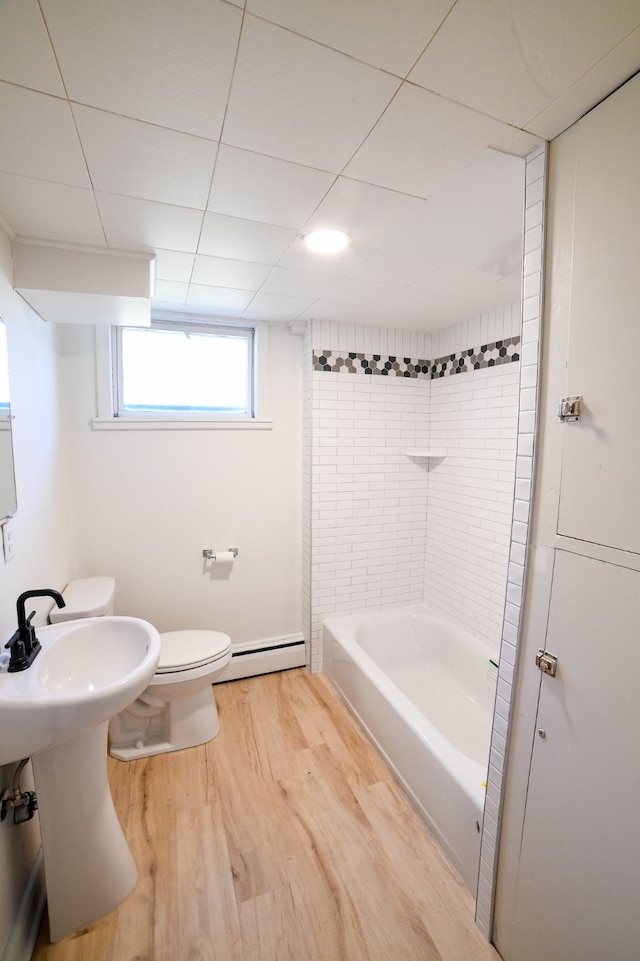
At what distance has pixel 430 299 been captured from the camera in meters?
2.05

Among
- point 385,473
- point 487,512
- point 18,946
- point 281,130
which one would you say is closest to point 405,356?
point 385,473

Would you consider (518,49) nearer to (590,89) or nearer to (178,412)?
(590,89)

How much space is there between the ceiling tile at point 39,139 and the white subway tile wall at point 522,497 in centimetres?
116

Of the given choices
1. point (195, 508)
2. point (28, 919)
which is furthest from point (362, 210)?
point (28, 919)

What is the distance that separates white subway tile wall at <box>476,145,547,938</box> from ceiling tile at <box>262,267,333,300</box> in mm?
964

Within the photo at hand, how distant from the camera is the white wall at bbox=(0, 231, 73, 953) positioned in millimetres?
1189

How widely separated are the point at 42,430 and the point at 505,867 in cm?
234

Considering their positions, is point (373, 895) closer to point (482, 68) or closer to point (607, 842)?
point (607, 842)

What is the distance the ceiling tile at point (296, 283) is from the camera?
5.73 ft

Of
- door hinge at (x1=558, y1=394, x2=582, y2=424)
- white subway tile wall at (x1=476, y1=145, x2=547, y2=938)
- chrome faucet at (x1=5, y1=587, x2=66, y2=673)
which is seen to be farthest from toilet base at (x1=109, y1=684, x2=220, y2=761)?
door hinge at (x1=558, y1=394, x2=582, y2=424)

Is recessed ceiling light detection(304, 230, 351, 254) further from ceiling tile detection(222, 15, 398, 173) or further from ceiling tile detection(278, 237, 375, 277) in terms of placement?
ceiling tile detection(222, 15, 398, 173)

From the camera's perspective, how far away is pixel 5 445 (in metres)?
1.29

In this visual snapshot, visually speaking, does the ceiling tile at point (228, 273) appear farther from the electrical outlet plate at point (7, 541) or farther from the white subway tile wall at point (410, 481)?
the electrical outlet plate at point (7, 541)

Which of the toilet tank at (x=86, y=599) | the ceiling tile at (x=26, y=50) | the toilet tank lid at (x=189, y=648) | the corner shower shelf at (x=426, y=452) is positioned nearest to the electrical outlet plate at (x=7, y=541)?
the toilet tank at (x=86, y=599)
